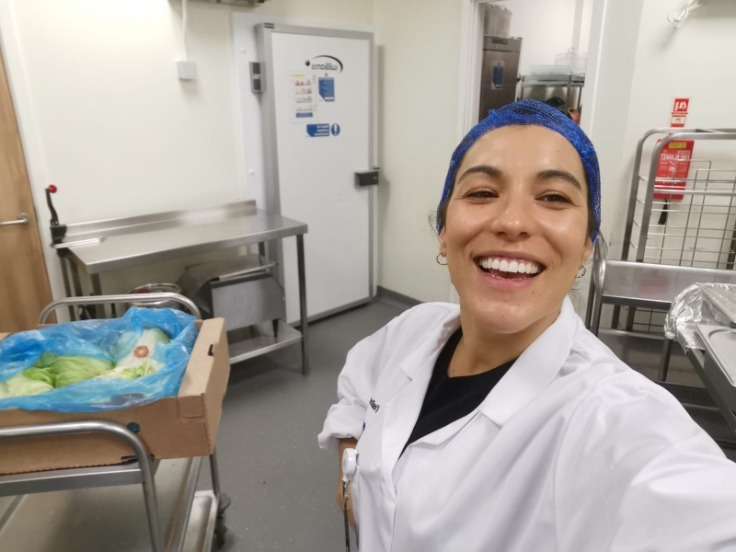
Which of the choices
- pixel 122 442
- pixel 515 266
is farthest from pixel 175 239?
pixel 515 266

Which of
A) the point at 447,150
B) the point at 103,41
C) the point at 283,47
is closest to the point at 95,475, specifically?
the point at 103,41

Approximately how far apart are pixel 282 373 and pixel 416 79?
1.96 meters

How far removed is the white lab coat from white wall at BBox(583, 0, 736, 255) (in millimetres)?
1807

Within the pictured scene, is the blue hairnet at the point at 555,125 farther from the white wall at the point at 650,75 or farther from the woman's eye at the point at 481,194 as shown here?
the white wall at the point at 650,75

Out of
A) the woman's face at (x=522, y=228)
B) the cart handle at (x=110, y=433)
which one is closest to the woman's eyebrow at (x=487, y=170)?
the woman's face at (x=522, y=228)

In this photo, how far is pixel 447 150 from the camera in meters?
3.00

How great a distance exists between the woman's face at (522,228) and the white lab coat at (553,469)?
88mm

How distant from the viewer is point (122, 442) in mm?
1020

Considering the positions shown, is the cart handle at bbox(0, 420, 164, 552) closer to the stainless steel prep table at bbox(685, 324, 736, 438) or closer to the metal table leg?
the stainless steel prep table at bbox(685, 324, 736, 438)

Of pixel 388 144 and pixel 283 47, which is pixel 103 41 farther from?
pixel 388 144

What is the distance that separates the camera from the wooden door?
6.81 feet

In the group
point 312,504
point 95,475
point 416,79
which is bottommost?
point 312,504

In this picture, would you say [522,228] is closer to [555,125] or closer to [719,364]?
[555,125]

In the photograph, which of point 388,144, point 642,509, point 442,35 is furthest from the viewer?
point 388,144
